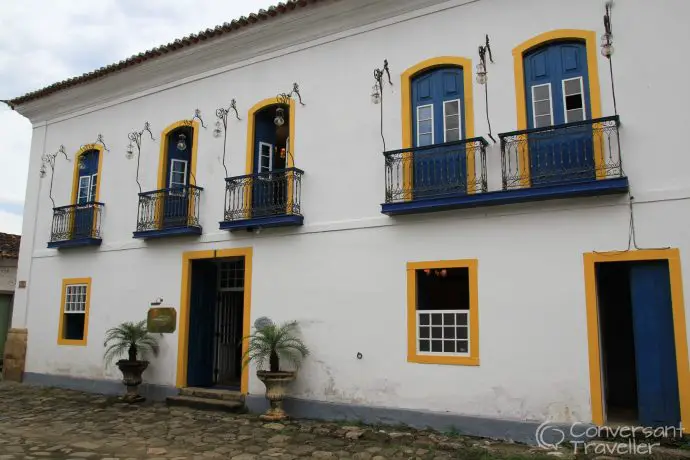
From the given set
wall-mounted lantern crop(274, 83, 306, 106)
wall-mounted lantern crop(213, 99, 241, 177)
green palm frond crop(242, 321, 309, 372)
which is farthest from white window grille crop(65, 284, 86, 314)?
wall-mounted lantern crop(274, 83, 306, 106)

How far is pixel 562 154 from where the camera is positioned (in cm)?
748

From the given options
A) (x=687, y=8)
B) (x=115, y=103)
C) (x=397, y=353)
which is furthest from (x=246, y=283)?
(x=687, y=8)

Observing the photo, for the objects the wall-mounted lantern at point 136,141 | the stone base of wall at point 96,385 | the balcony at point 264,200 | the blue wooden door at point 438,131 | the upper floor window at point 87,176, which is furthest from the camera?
the upper floor window at point 87,176

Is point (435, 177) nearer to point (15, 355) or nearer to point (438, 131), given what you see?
point (438, 131)

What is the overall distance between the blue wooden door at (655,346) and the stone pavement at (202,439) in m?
1.31

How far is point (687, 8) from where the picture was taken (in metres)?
7.08

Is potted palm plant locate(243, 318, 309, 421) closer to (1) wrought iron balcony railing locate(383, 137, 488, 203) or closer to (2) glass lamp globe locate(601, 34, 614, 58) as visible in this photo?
(1) wrought iron balcony railing locate(383, 137, 488, 203)

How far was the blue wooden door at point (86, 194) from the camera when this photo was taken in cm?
1235

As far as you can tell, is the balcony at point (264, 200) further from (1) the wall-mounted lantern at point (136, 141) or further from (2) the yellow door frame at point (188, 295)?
(1) the wall-mounted lantern at point (136, 141)

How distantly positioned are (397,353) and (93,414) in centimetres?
534

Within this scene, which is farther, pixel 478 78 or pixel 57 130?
pixel 57 130

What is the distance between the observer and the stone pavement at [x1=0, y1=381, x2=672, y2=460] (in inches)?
272

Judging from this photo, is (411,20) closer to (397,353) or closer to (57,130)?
(397,353)

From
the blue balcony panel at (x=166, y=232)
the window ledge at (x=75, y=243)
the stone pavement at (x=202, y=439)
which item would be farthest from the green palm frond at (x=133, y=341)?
the window ledge at (x=75, y=243)
